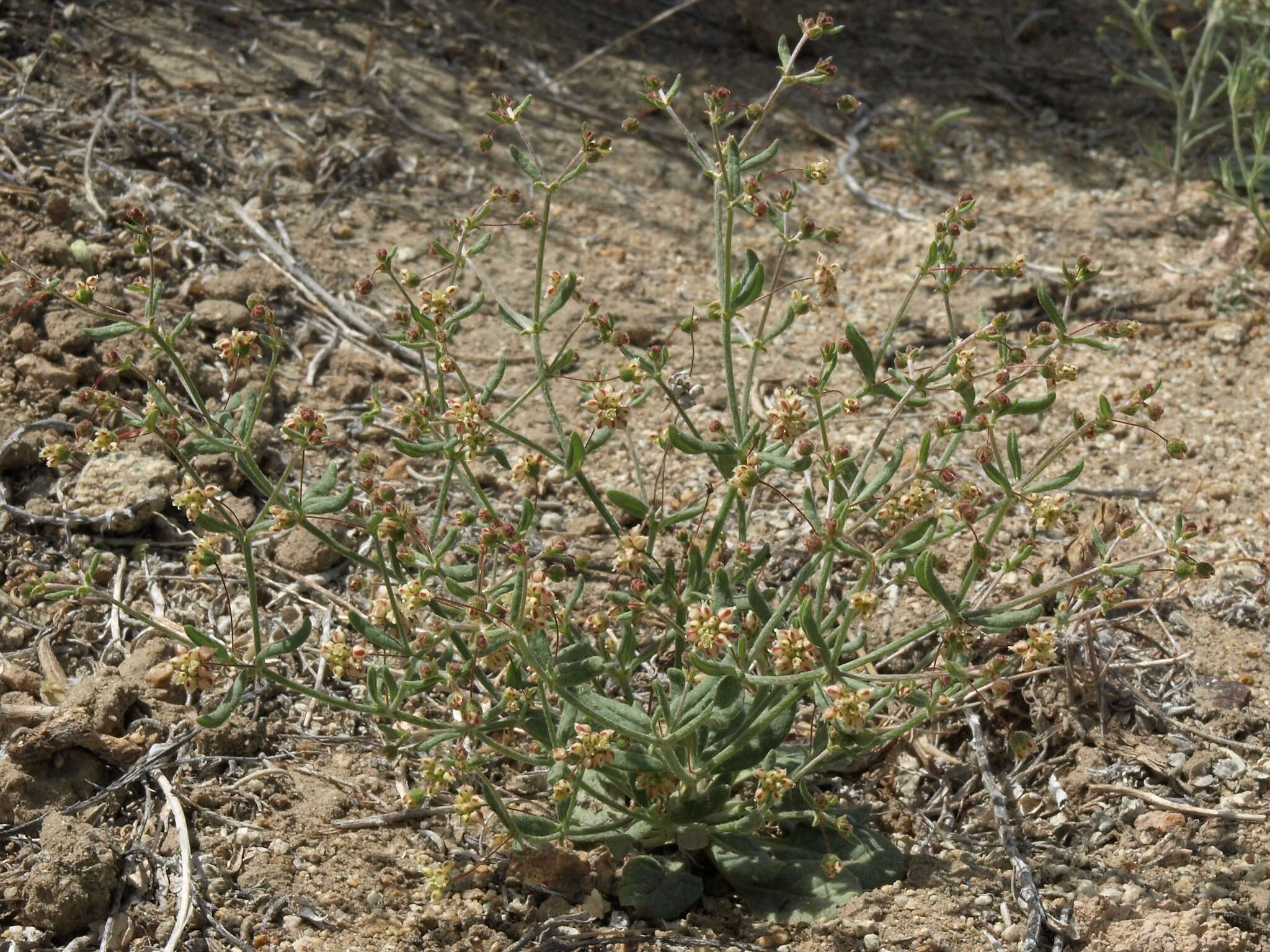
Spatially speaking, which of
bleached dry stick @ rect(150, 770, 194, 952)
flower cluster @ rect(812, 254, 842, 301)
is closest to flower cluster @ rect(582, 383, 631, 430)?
flower cluster @ rect(812, 254, 842, 301)

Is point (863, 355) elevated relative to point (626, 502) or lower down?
elevated

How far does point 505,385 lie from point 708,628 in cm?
244

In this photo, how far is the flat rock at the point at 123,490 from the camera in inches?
146

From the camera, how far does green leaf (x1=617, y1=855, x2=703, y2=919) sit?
116 inches

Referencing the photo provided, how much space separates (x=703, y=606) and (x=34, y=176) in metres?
3.46

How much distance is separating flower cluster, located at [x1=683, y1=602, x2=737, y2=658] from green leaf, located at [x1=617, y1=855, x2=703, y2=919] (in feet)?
2.69

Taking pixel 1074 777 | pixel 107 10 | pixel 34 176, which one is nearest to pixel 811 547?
Result: pixel 1074 777

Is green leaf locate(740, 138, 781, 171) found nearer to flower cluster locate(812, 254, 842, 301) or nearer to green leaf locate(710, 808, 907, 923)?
flower cluster locate(812, 254, 842, 301)

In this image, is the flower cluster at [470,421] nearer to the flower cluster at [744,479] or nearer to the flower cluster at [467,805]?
the flower cluster at [744,479]

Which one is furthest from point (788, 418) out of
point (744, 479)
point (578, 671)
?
point (578, 671)

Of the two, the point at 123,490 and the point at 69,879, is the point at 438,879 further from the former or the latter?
the point at 123,490

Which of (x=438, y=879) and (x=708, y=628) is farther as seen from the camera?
(x=438, y=879)

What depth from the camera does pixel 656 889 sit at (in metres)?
2.96

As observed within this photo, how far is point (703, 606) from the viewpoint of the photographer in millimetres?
2420
